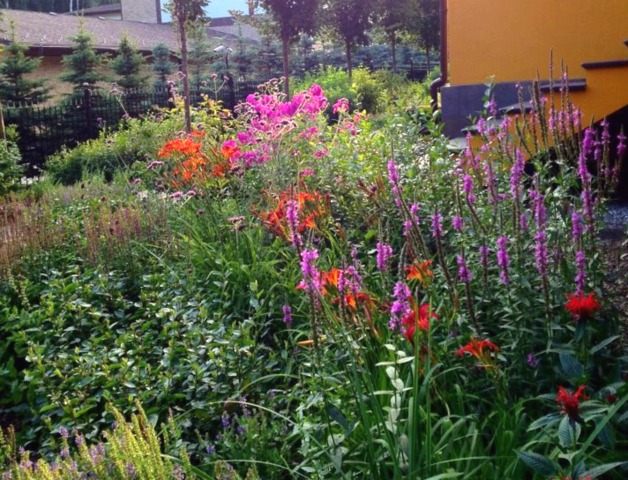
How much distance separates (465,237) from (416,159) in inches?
68.2

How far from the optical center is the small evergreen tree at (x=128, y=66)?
20922 mm

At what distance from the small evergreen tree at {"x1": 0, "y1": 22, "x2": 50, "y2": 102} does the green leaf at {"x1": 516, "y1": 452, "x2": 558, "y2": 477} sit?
19511 millimetres

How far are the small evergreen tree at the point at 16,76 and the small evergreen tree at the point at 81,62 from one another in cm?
101

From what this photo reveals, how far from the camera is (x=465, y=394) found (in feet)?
7.36

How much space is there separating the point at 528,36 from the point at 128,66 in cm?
1624

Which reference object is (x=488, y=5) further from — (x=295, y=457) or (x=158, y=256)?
(x=295, y=457)

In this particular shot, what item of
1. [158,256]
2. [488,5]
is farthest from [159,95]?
[158,256]

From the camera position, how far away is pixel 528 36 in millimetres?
6922

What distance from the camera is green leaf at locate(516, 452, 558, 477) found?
56.7 inches

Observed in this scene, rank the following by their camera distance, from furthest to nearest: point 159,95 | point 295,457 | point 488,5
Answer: point 159,95 → point 488,5 → point 295,457

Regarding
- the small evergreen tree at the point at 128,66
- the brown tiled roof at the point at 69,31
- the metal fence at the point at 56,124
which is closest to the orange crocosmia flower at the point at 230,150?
the metal fence at the point at 56,124

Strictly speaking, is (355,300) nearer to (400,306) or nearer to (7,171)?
(400,306)

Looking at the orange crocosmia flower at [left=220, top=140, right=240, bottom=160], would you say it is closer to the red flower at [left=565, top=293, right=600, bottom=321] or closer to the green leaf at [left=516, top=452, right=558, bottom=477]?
the red flower at [left=565, top=293, right=600, bottom=321]

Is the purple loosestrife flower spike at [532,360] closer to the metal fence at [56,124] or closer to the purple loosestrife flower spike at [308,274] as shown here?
Result: the purple loosestrife flower spike at [308,274]
